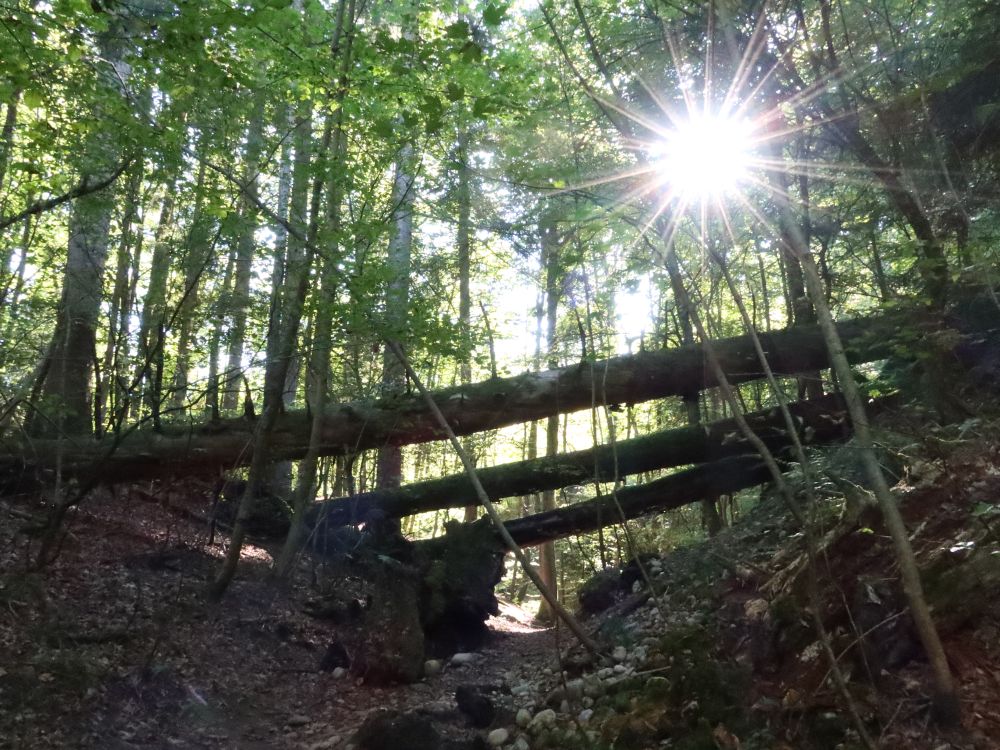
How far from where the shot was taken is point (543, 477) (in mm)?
9336

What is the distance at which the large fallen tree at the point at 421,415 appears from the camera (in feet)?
26.7

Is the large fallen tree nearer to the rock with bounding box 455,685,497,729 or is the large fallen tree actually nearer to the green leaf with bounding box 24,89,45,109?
the rock with bounding box 455,685,497,729

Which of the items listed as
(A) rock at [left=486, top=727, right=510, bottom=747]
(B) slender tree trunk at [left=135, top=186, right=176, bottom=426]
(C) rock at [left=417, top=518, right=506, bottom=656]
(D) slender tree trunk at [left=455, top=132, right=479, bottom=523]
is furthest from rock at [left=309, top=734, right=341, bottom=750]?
(B) slender tree trunk at [left=135, top=186, right=176, bottom=426]

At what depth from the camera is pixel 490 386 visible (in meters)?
8.79

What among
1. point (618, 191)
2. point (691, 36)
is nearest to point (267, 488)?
point (618, 191)

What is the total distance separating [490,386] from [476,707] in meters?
4.15

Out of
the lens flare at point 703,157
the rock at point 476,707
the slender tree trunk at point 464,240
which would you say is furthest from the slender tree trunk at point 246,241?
the rock at point 476,707

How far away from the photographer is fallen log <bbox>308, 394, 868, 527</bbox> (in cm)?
880

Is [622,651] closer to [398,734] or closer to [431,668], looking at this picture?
[398,734]

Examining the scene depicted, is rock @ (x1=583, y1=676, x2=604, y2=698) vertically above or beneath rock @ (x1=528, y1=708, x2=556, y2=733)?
above

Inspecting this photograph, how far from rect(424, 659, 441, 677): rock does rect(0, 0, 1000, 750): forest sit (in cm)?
4

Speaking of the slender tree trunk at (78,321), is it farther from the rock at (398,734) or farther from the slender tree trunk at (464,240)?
the rock at (398,734)

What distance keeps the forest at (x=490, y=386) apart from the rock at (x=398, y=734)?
23 millimetres

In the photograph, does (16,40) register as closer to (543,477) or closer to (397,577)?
(397,577)
